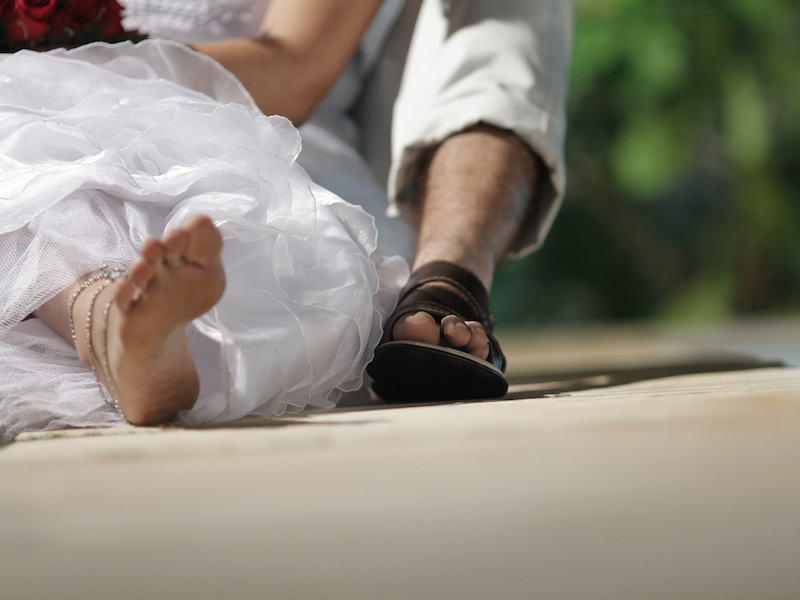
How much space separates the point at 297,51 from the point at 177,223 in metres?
0.41

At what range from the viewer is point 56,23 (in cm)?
79

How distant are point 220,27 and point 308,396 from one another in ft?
2.02

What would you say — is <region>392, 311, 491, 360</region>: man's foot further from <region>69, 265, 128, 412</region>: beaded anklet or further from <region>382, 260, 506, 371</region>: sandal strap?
<region>69, 265, 128, 412</region>: beaded anklet

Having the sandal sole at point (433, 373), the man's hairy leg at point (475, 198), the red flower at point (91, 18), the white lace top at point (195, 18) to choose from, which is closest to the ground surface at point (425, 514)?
the sandal sole at point (433, 373)

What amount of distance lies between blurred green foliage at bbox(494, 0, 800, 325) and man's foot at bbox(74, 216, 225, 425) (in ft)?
7.72

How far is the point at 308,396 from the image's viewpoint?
0.66 metres

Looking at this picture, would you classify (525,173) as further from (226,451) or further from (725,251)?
(725,251)

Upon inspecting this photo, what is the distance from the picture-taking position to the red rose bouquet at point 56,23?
0.77 m

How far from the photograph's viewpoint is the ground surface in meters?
0.40

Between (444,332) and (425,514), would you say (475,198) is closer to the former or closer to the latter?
(444,332)

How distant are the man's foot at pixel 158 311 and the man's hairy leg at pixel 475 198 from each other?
0.34 m

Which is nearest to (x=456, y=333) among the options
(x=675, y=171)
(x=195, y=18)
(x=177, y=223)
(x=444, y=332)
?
(x=444, y=332)

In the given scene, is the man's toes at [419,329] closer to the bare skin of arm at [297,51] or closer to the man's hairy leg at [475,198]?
the man's hairy leg at [475,198]

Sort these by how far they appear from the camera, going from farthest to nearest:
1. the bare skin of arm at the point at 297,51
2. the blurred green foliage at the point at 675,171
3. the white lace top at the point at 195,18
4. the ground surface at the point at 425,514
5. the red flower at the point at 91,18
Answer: the blurred green foliage at the point at 675,171, the white lace top at the point at 195,18, the bare skin of arm at the point at 297,51, the red flower at the point at 91,18, the ground surface at the point at 425,514
